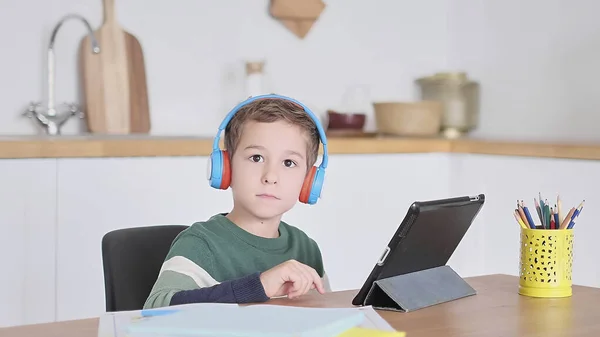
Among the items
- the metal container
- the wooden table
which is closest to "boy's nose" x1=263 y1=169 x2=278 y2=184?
the wooden table

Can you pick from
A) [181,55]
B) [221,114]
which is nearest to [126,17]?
[181,55]

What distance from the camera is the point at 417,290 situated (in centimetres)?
145

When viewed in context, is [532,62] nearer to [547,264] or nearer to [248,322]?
[547,264]

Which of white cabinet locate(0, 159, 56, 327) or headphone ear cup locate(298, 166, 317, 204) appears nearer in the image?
headphone ear cup locate(298, 166, 317, 204)

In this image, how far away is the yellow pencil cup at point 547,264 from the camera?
1.54m

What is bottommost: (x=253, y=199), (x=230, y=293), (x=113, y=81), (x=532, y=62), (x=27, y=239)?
(x=27, y=239)

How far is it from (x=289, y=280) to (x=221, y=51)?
229cm

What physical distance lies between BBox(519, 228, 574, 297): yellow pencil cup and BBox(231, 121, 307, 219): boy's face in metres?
0.40

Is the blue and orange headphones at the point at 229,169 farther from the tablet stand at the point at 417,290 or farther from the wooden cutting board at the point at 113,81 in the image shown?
the wooden cutting board at the point at 113,81

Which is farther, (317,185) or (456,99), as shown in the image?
(456,99)

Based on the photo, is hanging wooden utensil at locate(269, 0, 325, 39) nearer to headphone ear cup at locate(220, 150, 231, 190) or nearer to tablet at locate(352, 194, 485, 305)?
headphone ear cup at locate(220, 150, 231, 190)

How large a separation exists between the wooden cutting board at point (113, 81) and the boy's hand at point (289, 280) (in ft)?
6.52

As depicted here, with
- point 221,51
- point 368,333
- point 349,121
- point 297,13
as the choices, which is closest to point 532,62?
point 349,121

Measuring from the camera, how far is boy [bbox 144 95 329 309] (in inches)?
61.5
